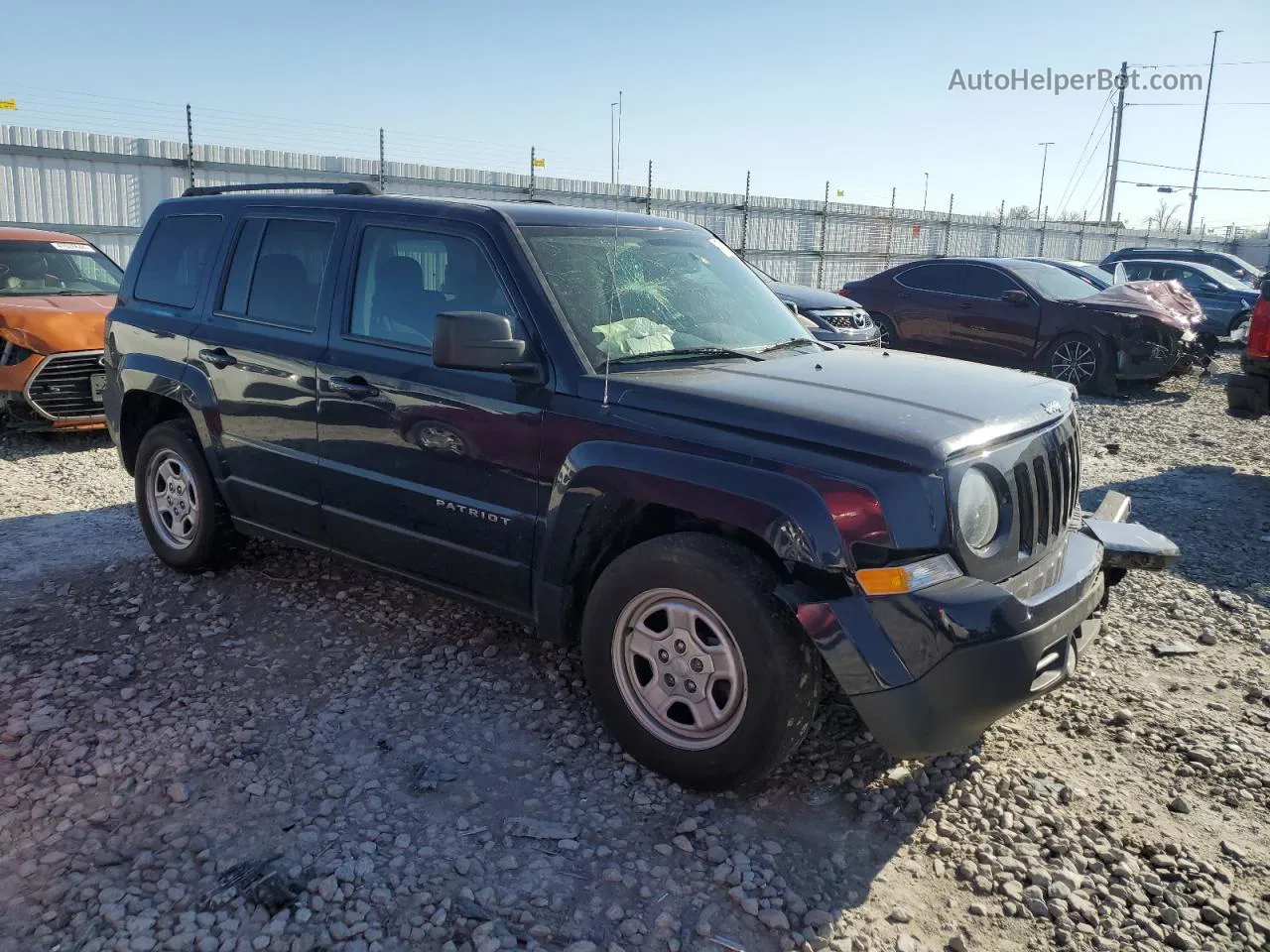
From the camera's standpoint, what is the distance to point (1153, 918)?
2822 millimetres

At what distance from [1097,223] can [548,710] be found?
131ft

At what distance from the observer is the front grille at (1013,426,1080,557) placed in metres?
3.22

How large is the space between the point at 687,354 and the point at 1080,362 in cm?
1006

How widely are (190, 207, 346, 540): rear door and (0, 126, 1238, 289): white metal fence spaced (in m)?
1.87

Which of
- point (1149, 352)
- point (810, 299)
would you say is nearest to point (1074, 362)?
point (1149, 352)

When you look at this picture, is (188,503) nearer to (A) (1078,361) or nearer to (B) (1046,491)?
(B) (1046,491)

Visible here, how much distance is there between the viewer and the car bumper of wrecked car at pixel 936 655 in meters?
2.84

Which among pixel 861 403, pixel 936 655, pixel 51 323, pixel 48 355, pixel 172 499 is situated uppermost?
pixel 861 403

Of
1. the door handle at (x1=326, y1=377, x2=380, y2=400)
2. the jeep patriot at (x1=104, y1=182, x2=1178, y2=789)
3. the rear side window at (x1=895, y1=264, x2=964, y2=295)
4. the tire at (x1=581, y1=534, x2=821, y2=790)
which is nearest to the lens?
the jeep patriot at (x1=104, y1=182, x2=1178, y2=789)

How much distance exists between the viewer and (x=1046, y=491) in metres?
3.35

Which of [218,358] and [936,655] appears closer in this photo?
[936,655]

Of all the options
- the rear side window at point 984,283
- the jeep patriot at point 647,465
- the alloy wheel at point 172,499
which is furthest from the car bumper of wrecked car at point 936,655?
the rear side window at point 984,283

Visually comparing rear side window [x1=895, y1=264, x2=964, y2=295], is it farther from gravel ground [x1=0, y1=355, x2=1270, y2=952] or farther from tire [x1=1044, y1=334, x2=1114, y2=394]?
gravel ground [x1=0, y1=355, x2=1270, y2=952]

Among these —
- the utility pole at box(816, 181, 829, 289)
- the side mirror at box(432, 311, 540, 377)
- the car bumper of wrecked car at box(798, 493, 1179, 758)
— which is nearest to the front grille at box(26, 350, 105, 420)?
the side mirror at box(432, 311, 540, 377)
